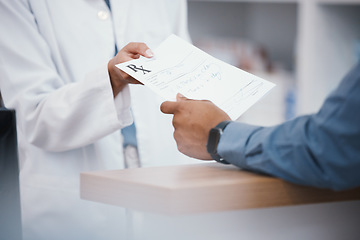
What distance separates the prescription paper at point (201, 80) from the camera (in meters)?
0.79

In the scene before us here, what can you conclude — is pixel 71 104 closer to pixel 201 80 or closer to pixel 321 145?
pixel 201 80

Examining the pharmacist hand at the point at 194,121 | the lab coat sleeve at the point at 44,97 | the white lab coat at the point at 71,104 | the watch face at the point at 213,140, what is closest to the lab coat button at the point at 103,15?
the white lab coat at the point at 71,104

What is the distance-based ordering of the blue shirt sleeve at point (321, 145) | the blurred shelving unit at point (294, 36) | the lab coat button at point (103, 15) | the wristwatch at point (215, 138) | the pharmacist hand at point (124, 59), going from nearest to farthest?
the blue shirt sleeve at point (321, 145)
the wristwatch at point (215, 138)
the pharmacist hand at point (124, 59)
the lab coat button at point (103, 15)
the blurred shelving unit at point (294, 36)

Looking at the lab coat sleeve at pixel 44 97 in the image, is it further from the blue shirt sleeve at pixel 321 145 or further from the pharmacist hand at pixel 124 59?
the blue shirt sleeve at pixel 321 145

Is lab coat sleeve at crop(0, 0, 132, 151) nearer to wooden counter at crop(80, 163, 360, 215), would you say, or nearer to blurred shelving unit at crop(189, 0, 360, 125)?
wooden counter at crop(80, 163, 360, 215)

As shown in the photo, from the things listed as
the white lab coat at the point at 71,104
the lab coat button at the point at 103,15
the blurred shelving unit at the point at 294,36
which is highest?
the lab coat button at the point at 103,15

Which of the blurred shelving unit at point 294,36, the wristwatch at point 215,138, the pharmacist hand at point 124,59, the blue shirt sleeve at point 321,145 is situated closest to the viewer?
the blue shirt sleeve at point 321,145

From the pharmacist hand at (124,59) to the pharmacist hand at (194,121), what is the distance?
0.40 ft

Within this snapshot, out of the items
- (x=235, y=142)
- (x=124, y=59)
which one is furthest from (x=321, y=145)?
(x=124, y=59)

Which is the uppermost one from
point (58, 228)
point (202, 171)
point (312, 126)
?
point (312, 126)

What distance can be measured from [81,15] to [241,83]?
0.43 m

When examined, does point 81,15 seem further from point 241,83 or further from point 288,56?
point 288,56

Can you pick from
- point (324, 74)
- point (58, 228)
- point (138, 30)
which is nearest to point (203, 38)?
point (324, 74)

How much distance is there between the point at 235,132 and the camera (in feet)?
2.32
